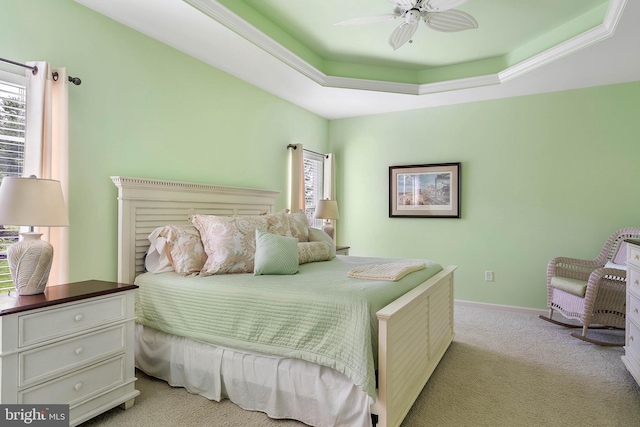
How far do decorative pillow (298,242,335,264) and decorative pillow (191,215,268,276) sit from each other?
17.5 inches

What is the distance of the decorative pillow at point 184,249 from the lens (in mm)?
2586

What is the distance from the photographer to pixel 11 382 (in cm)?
166

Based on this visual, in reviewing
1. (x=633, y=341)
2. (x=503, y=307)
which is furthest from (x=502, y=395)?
(x=503, y=307)

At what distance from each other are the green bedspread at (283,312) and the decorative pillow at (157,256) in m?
0.10

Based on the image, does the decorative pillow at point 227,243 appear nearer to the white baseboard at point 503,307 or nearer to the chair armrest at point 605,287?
the chair armrest at point 605,287

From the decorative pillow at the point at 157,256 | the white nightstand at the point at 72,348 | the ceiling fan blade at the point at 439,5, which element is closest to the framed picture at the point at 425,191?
the ceiling fan blade at the point at 439,5

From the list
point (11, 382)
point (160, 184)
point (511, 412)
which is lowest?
point (511, 412)

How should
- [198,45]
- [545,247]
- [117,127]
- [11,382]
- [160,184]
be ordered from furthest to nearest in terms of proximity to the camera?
[545,247] → [198,45] → [160,184] → [117,127] → [11,382]

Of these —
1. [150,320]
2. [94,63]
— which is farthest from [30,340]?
[94,63]

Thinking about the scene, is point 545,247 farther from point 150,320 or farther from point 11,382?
point 11,382

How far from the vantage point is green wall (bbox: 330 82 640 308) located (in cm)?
394

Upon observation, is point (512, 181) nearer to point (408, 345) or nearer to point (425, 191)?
point (425, 191)

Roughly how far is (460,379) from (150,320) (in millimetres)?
2144

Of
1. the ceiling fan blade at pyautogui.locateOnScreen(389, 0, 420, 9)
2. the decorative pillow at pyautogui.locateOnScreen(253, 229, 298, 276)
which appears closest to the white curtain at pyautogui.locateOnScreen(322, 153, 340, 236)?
the decorative pillow at pyautogui.locateOnScreen(253, 229, 298, 276)
